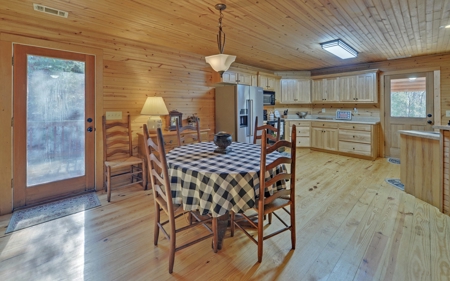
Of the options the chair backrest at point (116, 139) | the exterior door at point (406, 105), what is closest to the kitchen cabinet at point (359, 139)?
the exterior door at point (406, 105)

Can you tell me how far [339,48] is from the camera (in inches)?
159

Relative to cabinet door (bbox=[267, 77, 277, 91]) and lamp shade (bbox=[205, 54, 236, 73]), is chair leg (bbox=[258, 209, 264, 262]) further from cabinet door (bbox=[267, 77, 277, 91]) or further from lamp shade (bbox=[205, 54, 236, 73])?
cabinet door (bbox=[267, 77, 277, 91])

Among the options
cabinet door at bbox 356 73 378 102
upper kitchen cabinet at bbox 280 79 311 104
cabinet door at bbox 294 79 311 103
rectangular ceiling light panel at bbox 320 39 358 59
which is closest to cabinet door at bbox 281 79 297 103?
upper kitchen cabinet at bbox 280 79 311 104

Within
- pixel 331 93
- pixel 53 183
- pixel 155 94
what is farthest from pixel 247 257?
pixel 331 93

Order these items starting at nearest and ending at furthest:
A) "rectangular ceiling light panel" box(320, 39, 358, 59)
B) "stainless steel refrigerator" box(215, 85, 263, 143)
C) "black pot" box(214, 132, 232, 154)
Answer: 1. "black pot" box(214, 132, 232, 154)
2. "rectangular ceiling light panel" box(320, 39, 358, 59)
3. "stainless steel refrigerator" box(215, 85, 263, 143)

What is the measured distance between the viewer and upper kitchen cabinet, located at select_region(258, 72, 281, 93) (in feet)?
18.9

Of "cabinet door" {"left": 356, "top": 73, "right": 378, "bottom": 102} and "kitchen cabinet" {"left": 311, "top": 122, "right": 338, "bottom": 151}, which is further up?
"cabinet door" {"left": 356, "top": 73, "right": 378, "bottom": 102}

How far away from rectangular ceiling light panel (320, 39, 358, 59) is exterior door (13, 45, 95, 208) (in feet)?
12.5

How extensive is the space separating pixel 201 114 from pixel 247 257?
10.9ft

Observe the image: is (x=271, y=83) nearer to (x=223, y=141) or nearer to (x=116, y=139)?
(x=116, y=139)

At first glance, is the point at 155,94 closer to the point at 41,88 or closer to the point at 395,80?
the point at 41,88

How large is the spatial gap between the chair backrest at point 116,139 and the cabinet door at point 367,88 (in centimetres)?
537

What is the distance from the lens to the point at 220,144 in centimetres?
221

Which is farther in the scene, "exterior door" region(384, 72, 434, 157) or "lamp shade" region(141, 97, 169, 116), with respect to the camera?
"exterior door" region(384, 72, 434, 157)
